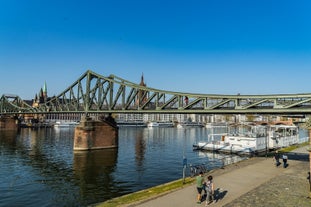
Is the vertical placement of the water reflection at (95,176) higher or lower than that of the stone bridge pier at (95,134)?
lower

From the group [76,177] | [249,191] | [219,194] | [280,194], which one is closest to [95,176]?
[76,177]

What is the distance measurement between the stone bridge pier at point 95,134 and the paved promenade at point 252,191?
42.2 m

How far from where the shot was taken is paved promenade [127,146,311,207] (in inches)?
672

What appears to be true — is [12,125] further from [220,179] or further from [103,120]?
[220,179]

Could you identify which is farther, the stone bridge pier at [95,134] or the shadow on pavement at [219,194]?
the stone bridge pier at [95,134]

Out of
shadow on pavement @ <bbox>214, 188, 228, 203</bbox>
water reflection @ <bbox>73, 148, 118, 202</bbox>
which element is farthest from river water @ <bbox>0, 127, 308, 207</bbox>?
shadow on pavement @ <bbox>214, 188, 228, 203</bbox>

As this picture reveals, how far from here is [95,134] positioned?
64.6 metres

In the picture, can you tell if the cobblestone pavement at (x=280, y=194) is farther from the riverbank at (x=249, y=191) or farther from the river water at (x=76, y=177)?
the river water at (x=76, y=177)

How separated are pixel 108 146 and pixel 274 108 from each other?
147 feet

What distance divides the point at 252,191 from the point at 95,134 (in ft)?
166

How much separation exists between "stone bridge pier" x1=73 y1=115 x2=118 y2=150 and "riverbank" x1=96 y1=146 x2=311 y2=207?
42.2m

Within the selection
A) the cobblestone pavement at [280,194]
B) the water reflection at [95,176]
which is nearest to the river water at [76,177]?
the water reflection at [95,176]

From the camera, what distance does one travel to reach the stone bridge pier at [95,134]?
205ft

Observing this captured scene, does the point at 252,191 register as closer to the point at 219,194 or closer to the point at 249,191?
the point at 249,191
